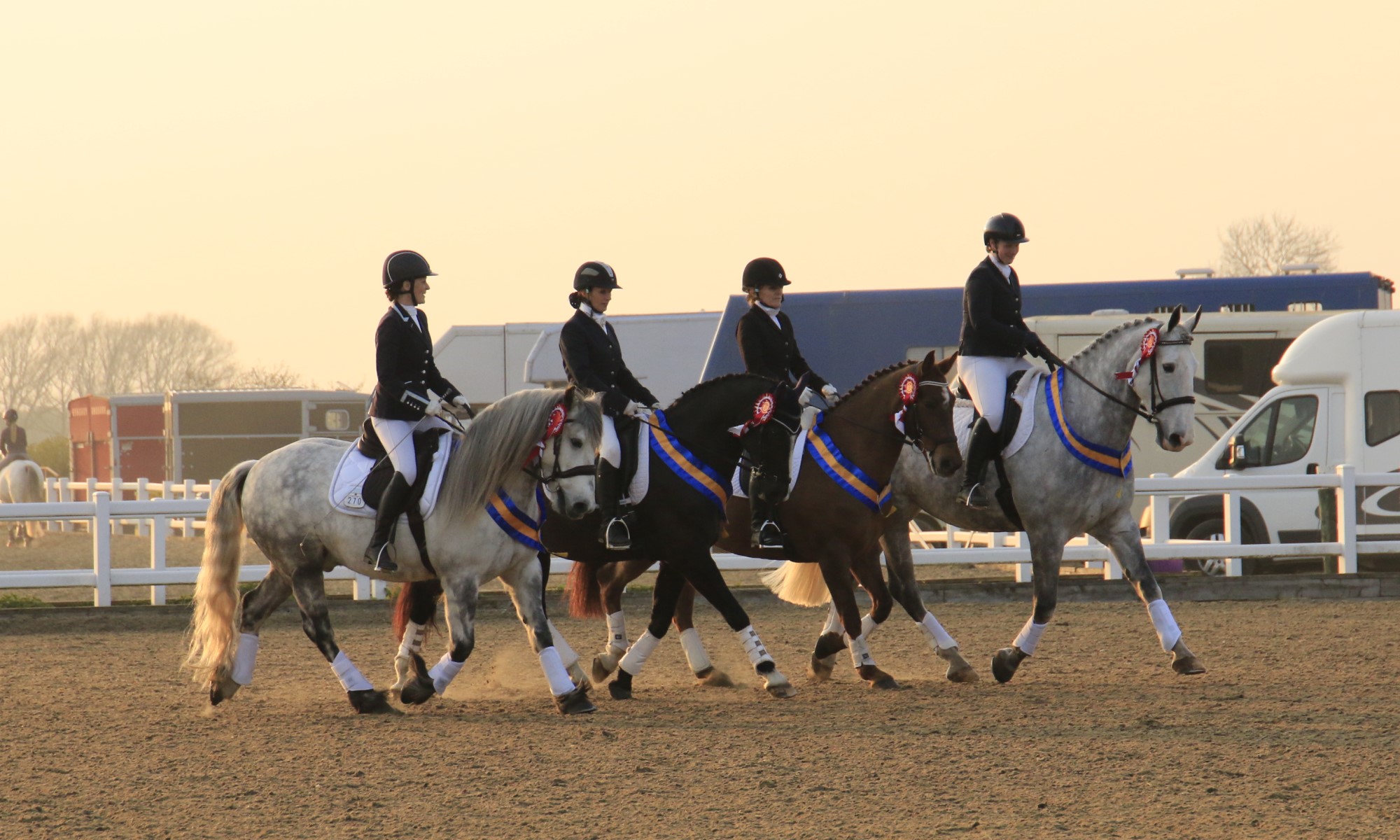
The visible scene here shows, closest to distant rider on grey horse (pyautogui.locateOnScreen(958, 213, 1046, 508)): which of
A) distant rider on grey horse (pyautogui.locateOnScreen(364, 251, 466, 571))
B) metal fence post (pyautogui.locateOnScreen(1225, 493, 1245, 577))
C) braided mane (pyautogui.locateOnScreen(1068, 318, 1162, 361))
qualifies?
braided mane (pyautogui.locateOnScreen(1068, 318, 1162, 361))

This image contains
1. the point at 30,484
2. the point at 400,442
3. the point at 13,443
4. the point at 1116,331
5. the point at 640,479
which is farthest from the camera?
the point at 13,443

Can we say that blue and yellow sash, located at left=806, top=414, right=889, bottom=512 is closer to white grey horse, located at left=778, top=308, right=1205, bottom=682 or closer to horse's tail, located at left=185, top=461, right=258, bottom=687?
white grey horse, located at left=778, top=308, right=1205, bottom=682

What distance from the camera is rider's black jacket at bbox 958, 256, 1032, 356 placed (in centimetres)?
866

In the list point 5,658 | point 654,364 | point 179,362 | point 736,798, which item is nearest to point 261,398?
point 654,364

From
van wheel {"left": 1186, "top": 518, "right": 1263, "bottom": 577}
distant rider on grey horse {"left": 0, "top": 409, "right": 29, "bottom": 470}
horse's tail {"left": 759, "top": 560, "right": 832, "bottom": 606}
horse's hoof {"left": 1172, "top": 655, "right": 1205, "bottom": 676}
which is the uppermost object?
distant rider on grey horse {"left": 0, "top": 409, "right": 29, "bottom": 470}

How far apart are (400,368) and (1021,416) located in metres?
3.60

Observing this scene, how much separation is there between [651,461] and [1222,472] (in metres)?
9.34

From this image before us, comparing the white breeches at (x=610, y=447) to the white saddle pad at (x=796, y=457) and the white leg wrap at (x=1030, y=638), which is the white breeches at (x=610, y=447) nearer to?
the white saddle pad at (x=796, y=457)

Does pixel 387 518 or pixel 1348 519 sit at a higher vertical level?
pixel 387 518

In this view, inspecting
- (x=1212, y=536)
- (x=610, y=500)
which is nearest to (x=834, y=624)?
(x=610, y=500)

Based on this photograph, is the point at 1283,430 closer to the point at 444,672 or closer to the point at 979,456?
the point at 979,456

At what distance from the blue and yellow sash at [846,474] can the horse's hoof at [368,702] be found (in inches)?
107

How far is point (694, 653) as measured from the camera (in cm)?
860

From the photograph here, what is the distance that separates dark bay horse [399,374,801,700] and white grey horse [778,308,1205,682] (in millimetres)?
1320
